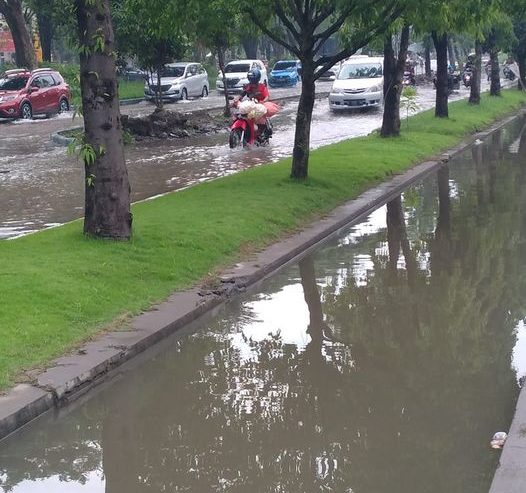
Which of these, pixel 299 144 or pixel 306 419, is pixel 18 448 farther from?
pixel 299 144

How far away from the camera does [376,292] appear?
10234mm

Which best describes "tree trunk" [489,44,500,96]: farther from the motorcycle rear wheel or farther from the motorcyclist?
the motorcyclist

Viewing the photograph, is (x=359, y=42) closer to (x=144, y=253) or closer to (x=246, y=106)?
(x=144, y=253)

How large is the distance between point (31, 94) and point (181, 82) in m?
9.96

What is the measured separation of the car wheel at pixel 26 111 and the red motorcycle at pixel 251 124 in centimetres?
1371

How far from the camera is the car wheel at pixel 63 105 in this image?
37.9m

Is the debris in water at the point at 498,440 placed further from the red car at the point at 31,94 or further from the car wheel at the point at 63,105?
the car wheel at the point at 63,105

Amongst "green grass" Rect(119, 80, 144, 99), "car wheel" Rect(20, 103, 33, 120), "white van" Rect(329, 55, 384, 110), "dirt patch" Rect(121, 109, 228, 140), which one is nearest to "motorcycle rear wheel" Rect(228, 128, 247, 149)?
"dirt patch" Rect(121, 109, 228, 140)

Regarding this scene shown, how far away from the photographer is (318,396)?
7188mm

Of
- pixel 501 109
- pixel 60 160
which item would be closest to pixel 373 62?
pixel 501 109

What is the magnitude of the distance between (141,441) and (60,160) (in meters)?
17.0

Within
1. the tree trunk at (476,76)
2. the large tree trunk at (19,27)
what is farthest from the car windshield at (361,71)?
A: the large tree trunk at (19,27)

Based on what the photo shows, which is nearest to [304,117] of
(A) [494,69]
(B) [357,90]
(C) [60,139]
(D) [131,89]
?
(C) [60,139]

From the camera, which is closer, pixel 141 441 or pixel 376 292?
pixel 141 441
